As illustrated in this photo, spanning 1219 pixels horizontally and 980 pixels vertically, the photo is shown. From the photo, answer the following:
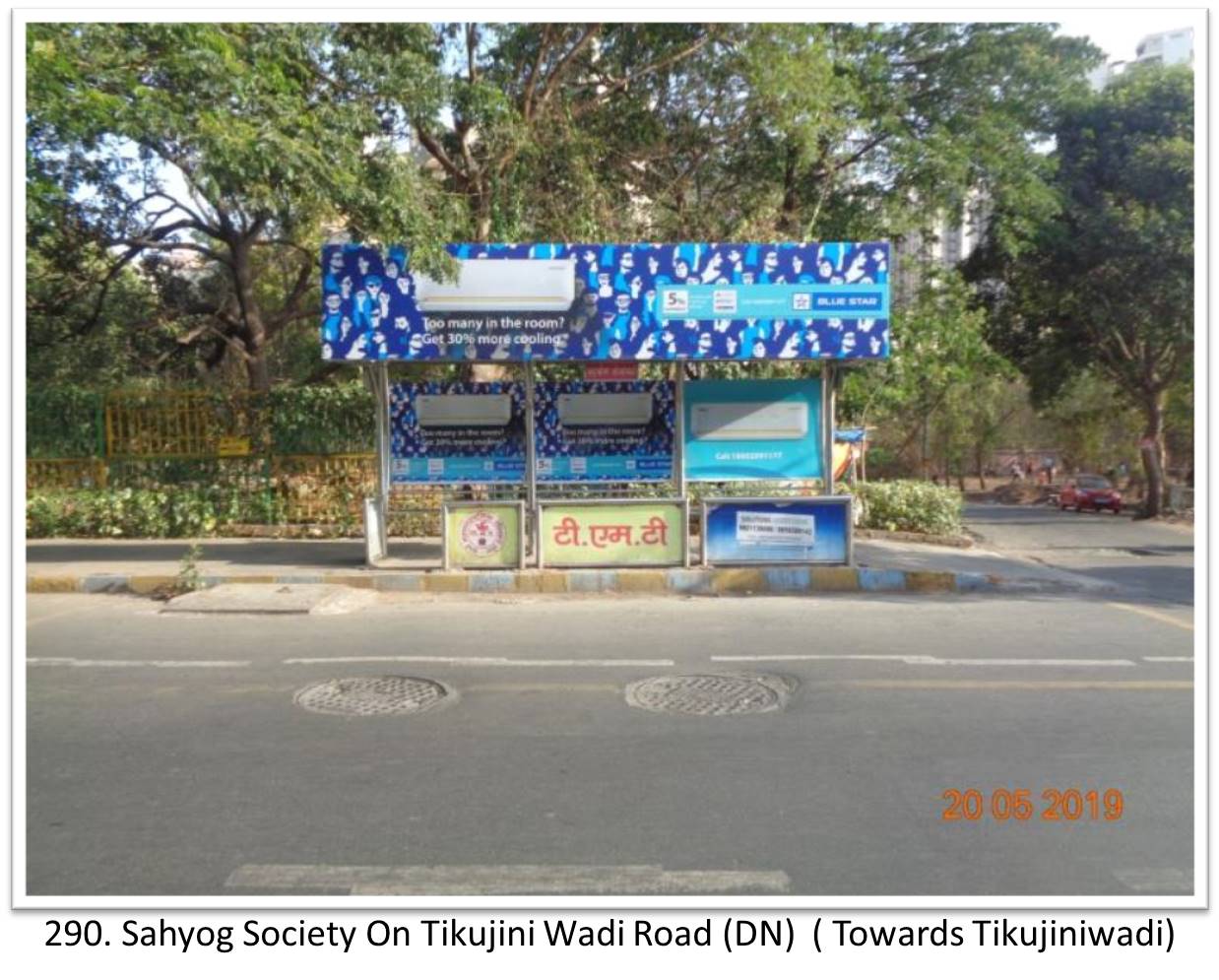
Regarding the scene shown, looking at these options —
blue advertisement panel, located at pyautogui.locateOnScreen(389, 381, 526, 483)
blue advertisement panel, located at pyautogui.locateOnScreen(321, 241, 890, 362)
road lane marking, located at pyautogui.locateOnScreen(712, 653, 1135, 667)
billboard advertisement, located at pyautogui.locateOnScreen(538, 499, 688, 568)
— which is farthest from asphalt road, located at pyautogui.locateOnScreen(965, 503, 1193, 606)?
blue advertisement panel, located at pyautogui.locateOnScreen(389, 381, 526, 483)

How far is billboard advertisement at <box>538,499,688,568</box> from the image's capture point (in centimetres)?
1126

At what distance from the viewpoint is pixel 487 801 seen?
4.47 metres

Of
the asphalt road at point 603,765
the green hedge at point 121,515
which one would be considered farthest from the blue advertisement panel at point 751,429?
the green hedge at point 121,515

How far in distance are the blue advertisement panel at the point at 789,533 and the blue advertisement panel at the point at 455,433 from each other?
8.98 ft

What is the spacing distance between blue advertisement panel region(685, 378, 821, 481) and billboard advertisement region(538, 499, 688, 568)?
1.12m

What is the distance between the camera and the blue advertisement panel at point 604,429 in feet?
40.3

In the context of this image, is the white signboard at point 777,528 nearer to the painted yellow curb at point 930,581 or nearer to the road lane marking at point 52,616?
the painted yellow curb at point 930,581

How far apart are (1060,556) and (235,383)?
584 inches

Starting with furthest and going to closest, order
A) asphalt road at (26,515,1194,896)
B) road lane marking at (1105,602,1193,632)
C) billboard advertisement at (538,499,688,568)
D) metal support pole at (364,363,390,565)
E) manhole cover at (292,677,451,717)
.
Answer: metal support pole at (364,363,390,565) → billboard advertisement at (538,499,688,568) → road lane marking at (1105,602,1193,632) → manhole cover at (292,677,451,717) → asphalt road at (26,515,1194,896)

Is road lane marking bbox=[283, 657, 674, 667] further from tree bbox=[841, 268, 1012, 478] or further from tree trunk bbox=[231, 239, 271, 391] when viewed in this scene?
tree bbox=[841, 268, 1012, 478]
